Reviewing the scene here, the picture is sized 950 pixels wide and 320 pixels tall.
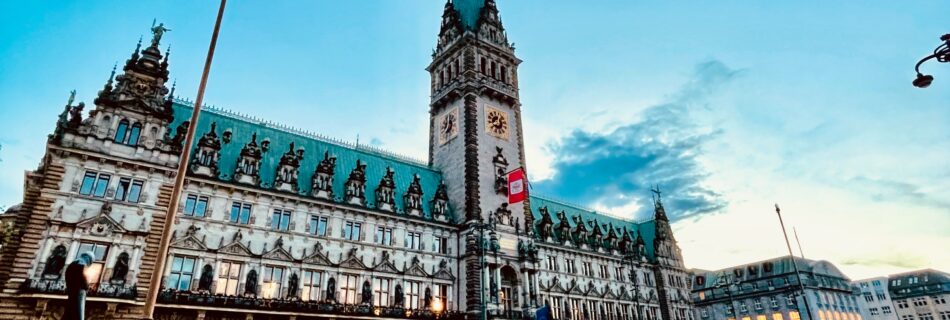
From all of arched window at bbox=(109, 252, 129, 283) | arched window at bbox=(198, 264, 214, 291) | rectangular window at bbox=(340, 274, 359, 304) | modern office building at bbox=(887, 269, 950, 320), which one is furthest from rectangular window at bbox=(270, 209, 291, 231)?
modern office building at bbox=(887, 269, 950, 320)

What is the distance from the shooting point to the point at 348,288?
41.9 meters

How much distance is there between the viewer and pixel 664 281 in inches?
2889

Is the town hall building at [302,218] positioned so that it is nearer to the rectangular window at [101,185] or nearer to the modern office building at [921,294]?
the rectangular window at [101,185]

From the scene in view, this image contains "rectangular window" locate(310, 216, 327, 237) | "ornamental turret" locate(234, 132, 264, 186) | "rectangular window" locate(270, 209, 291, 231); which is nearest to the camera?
"ornamental turret" locate(234, 132, 264, 186)

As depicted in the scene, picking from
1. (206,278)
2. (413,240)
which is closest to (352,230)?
(413,240)

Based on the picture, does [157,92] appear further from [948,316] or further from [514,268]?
[948,316]

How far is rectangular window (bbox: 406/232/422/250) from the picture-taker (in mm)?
47594

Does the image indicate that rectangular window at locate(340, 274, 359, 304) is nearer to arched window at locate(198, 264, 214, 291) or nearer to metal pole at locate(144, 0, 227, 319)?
arched window at locate(198, 264, 214, 291)

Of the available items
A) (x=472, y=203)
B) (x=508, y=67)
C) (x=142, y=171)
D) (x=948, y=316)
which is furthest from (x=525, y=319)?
(x=948, y=316)

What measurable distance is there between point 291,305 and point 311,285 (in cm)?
292

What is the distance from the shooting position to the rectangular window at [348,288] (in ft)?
136

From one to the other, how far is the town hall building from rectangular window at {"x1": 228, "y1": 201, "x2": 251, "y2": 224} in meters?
0.11

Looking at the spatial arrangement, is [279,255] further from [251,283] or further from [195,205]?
[195,205]

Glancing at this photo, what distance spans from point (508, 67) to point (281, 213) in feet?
112
